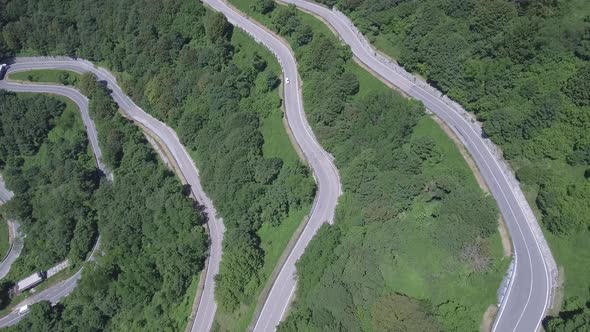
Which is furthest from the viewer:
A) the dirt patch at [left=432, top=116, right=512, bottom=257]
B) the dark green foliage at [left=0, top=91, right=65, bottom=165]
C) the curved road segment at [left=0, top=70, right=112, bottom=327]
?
the dark green foliage at [left=0, top=91, right=65, bottom=165]

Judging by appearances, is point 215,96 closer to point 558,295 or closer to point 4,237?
point 4,237

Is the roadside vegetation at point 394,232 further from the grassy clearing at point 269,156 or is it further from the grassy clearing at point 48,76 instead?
the grassy clearing at point 48,76

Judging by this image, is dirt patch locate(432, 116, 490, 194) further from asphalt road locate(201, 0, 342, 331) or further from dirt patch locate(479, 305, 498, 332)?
asphalt road locate(201, 0, 342, 331)

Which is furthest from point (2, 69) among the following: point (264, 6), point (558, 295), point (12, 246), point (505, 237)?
point (558, 295)

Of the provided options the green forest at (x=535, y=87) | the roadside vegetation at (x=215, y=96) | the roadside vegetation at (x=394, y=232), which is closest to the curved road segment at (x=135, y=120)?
the roadside vegetation at (x=215, y=96)

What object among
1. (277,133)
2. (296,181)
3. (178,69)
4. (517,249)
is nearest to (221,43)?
(178,69)

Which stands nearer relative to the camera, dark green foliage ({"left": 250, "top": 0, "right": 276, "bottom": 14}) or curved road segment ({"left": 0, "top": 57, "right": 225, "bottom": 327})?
curved road segment ({"left": 0, "top": 57, "right": 225, "bottom": 327})

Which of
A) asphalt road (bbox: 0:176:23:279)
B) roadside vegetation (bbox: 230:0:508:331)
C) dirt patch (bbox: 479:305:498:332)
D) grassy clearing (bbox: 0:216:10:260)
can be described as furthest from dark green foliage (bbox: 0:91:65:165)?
dirt patch (bbox: 479:305:498:332)
